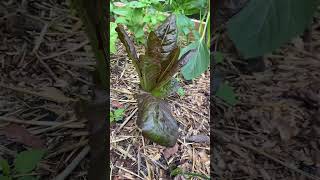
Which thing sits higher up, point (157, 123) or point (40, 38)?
point (40, 38)

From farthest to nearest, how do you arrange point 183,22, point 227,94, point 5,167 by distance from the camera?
1. point 183,22
2. point 227,94
3. point 5,167

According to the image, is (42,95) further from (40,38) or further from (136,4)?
(136,4)

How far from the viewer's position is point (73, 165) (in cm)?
85

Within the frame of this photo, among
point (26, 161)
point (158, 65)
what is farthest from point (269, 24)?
point (158, 65)

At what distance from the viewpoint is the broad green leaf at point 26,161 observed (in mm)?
775

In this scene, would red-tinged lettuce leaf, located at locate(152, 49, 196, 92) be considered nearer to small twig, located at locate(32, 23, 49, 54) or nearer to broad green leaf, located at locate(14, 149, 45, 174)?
small twig, located at locate(32, 23, 49, 54)

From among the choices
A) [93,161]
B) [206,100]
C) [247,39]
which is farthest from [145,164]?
[247,39]

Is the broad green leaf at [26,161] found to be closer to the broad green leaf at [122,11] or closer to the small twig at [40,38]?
the small twig at [40,38]

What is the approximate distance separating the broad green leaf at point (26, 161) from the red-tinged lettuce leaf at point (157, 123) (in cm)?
31

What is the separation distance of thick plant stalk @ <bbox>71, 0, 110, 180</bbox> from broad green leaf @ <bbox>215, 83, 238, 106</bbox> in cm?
26

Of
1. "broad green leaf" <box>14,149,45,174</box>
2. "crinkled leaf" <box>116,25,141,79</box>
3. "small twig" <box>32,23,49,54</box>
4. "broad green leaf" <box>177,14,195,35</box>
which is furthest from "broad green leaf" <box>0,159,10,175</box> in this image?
"broad green leaf" <box>177,14,195,35</box>

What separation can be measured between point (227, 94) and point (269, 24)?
577 mm

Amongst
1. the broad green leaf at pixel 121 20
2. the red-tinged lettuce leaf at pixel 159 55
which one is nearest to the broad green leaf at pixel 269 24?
the red-tinged lettuce leaf at pixel 159 55

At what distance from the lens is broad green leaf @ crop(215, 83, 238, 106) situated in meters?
0.99
